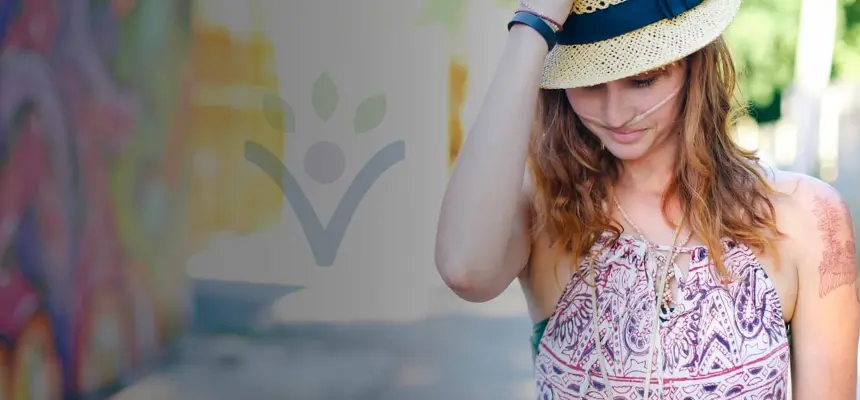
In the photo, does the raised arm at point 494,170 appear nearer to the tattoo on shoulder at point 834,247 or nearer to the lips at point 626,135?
the lips at point 626,135

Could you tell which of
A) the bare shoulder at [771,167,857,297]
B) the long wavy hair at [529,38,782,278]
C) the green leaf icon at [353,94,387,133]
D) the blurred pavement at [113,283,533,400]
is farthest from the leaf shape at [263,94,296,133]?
the bare shoulder at [771,167,857,297]

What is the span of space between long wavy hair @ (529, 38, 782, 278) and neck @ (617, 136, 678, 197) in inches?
0.8

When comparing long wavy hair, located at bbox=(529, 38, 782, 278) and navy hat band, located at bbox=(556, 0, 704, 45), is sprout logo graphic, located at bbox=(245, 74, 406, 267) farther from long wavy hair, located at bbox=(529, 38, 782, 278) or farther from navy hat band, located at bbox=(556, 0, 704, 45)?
navy hat band, located at bbox=(556, 0, 704, 45)

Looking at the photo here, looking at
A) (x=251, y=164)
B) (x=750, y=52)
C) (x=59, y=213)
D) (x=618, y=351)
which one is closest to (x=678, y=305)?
(x=618, y=351)

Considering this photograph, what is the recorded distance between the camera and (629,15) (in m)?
1.30

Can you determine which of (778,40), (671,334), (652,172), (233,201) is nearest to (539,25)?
(652,172)

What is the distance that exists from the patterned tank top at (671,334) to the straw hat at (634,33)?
314mm

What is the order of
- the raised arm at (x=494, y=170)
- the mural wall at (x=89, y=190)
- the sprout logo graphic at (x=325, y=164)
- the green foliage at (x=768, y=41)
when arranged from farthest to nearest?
the green foliage at (x=768, y=41) < the sprout logo graphic at (x=325, y=164) < the mural wall at (x=89, y=190) < the raised arm at (x=494, y=170)

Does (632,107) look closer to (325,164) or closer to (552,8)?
(552,8)

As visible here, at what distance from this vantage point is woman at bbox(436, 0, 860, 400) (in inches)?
50.3

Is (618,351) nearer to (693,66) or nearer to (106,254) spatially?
(693,66)

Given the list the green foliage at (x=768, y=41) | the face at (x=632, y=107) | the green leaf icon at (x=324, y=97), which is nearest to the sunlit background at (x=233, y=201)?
the green leaf icon at (x=324, y=97)

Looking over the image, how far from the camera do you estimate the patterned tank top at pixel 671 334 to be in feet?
4.40

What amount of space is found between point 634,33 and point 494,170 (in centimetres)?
30
